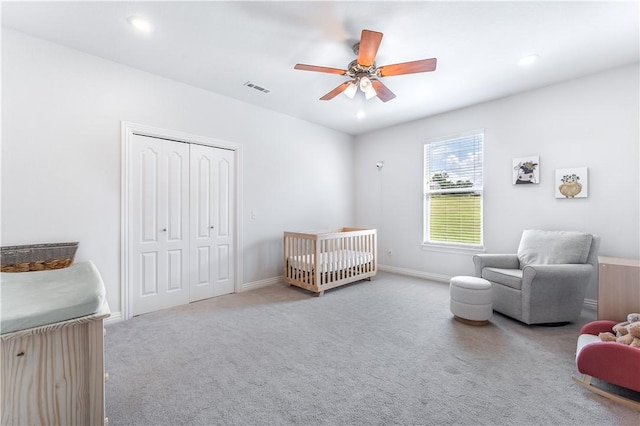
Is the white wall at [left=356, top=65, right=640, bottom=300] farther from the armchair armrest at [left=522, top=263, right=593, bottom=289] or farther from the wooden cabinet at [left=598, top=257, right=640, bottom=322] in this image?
Result: the wooden cabinet at [left=598, top=257, right=640, bottom=322]

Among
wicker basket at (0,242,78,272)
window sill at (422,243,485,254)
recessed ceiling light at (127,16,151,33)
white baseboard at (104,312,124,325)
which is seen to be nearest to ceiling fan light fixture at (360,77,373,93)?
recessed ceiling light at (127,16,151,33)

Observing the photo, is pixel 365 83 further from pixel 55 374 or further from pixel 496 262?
pixel 55 374

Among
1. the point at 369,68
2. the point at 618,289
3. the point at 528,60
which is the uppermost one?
the point at 528,60

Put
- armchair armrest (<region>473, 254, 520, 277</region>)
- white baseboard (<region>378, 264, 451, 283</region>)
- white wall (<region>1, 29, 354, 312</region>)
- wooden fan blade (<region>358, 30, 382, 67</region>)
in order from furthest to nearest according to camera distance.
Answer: white baseboard (<region>378, 264, 451, 283</region>) → armchair armrest (<region>473, 254, 520, 277</region>) → white wall (<region>1, 29, 354, 312</region>) → wooden fan blade (<region>358, 30, 382, 67</region>)

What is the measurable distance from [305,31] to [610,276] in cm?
335

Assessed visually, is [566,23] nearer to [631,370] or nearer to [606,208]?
[606,208]

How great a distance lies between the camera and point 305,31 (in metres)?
2.25

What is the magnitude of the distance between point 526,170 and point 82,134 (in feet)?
16.9

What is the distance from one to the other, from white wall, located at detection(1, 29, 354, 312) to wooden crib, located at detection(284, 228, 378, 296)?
57 cm

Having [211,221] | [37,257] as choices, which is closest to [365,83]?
[211,221]

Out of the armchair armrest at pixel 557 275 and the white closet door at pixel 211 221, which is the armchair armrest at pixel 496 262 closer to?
the armchair armrest at pixel 557 275

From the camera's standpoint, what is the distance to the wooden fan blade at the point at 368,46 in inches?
74.2

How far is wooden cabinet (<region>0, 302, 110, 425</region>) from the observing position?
3.00 feet

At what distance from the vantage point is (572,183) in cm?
312
